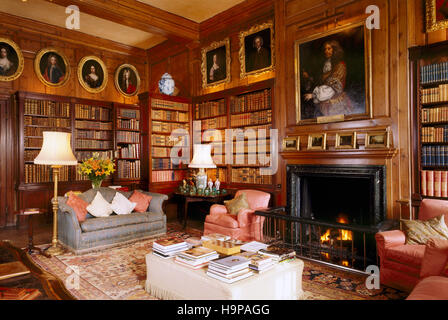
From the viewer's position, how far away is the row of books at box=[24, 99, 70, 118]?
19.3ft

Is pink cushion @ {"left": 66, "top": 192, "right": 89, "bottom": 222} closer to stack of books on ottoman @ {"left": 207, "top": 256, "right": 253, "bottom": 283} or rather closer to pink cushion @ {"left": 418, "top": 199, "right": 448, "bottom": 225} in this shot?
stack of books on ottoman @ {"left": 207, "top": 256, "right": 253, "bottom": 283}

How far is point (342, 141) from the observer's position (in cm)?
415

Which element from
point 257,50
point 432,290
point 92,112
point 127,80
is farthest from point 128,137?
point 432,290

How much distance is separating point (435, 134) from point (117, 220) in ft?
14.1

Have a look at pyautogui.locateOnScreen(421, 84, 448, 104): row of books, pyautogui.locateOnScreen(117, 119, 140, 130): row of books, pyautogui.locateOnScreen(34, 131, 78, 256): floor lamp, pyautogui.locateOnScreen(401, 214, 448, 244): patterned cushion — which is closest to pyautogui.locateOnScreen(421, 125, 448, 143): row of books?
pyautogui.locateOnScreen(421, 84, 448, 104): row of books

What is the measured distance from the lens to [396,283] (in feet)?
9.49

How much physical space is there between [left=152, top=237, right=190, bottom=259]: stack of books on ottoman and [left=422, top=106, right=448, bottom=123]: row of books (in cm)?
312

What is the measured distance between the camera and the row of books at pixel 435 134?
11.4 feet

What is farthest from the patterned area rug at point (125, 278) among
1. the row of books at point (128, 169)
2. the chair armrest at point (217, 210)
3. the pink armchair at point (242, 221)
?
the row of books at point (128, 169)

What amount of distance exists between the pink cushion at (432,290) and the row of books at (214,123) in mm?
4395

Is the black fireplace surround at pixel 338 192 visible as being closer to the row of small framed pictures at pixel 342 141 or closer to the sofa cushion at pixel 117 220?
the row of small framed pictures at pixel 342 141

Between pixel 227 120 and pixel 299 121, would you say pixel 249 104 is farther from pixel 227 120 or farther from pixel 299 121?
pixel 299 121

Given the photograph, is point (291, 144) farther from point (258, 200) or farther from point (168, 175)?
point (168, 175)
